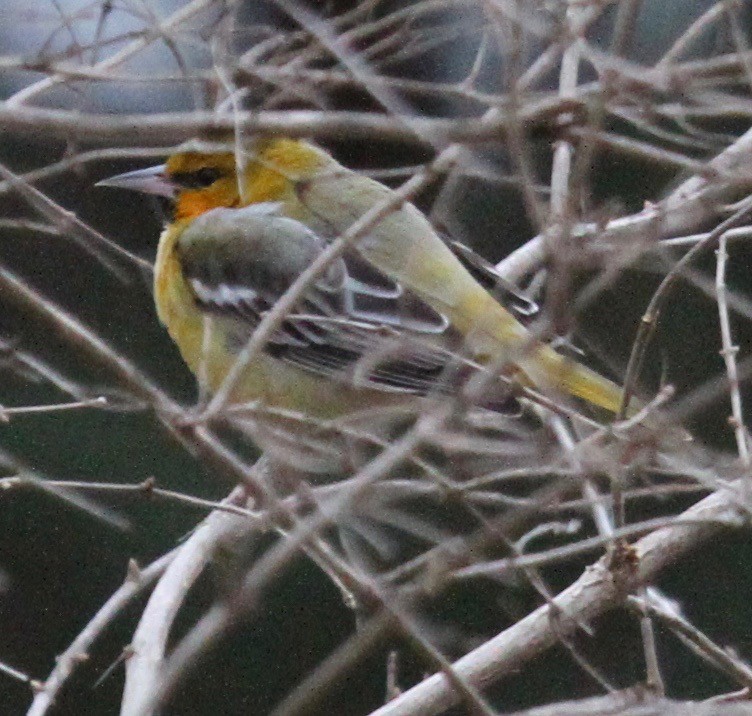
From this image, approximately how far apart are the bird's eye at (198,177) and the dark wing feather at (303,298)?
175 millimetres

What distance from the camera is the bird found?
4309 millimetres

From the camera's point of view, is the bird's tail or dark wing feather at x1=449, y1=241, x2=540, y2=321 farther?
dark wing feather at x1=449, y1=241, x2=540, y2=321

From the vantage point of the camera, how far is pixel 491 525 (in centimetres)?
228

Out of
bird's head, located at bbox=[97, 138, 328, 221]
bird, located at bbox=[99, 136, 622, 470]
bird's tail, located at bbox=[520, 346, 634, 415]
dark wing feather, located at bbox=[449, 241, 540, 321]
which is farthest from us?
bird's head, located at bbox=[97, 138, 328, 221]

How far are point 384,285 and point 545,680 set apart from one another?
2.37m

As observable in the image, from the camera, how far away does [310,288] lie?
435cm

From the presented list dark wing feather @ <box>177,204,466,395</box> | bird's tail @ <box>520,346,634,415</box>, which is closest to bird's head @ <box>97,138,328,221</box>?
dark wing feather @ <box>177,204,466,395</box>

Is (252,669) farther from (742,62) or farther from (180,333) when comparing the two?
(742,62)

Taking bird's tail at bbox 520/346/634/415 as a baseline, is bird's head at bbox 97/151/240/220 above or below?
above

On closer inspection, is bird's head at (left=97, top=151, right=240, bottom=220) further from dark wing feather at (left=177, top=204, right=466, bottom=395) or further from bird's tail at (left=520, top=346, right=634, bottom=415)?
bird's tail at (left=520, top=346, right=634, bottom=415)

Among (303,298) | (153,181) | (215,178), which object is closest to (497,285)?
(303,298)

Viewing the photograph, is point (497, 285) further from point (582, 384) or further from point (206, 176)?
point (206, 176)

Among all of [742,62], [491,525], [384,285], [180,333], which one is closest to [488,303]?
[384,285]

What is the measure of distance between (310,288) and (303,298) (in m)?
0.07
